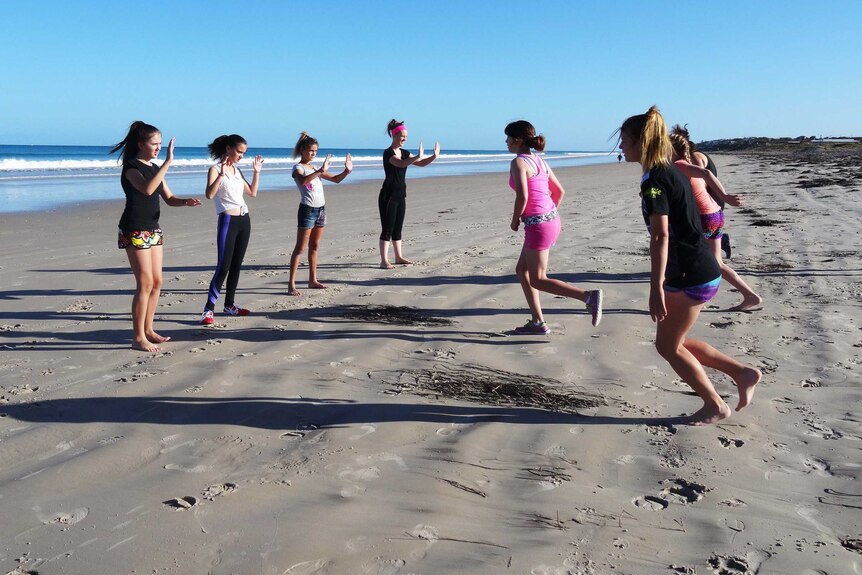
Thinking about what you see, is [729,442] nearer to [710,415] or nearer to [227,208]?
[710,415]

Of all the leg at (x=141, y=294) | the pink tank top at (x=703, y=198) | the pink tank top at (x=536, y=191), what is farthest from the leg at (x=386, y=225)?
the pink tank top at (x=703, y=198)

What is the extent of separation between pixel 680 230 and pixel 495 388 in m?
1.53

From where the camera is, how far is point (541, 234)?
5816 mm

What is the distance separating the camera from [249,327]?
20.2 ft

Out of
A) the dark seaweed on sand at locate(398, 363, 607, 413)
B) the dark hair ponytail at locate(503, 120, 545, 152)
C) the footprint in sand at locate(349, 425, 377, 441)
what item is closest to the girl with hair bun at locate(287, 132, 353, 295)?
the dark hair ponytail at locate(503, 120, 545, 152)

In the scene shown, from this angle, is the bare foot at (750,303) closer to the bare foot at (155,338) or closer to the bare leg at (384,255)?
the bare leg at (384,255)

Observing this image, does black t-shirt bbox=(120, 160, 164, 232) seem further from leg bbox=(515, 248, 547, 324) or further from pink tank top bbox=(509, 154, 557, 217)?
leg bbox=(515, 248, 547, 324)

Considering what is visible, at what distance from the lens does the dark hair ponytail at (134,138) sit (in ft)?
17.5

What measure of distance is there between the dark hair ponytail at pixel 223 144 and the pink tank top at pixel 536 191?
251cm

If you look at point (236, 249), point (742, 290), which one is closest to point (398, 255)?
point (236, 249)

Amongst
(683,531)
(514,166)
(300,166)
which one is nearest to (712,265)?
(683,531)

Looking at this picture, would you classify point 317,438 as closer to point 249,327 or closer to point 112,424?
point 112,424

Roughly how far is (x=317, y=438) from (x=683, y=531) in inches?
73.1

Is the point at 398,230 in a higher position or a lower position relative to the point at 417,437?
higher
